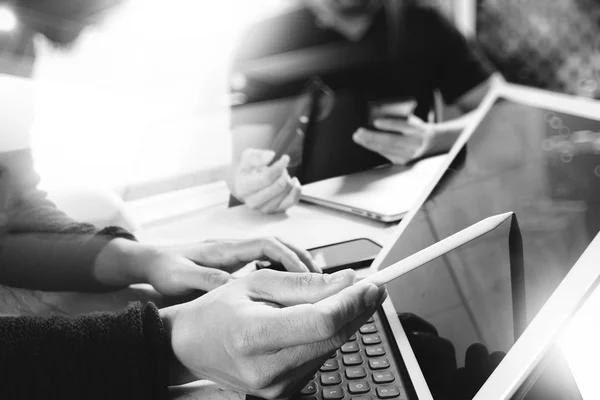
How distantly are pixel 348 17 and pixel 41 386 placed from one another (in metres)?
0.94

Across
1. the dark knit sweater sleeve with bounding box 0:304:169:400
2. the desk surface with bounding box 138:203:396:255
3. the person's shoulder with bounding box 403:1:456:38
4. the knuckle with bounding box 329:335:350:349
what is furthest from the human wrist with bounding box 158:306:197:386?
the person's shoulder with bounding box 403:1:456:38

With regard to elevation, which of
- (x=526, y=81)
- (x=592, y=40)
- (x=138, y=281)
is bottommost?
(x=138, y=281)

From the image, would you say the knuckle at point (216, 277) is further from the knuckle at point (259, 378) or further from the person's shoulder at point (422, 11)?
the person's shoulder at point (422, 11)

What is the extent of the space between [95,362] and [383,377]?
17 centimetres

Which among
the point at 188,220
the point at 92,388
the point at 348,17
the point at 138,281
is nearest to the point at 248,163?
the point at 188,220

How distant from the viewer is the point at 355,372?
1.00 feet

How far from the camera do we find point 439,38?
1.21 metres

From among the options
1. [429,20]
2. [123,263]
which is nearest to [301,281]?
[123,263]

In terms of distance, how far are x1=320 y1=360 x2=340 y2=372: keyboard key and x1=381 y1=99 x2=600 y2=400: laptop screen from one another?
0.05m

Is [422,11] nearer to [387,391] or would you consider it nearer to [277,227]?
[277,227]

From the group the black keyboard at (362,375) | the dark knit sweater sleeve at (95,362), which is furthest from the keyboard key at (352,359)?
the dark knit sweater sleeve at (95,362)

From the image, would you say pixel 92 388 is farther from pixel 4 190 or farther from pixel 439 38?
pixel 439 38

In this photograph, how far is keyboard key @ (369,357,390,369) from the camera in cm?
31

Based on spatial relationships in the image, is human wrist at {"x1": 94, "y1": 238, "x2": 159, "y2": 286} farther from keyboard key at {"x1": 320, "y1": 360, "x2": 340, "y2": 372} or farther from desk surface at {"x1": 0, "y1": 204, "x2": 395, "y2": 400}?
keyboard key at {"x1": 320, "y1": 360, "x2": 340, "y2": 372}
